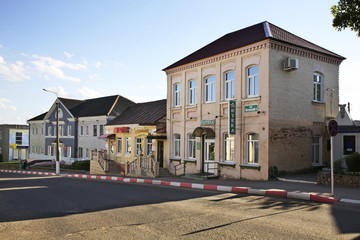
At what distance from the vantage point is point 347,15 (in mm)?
14211

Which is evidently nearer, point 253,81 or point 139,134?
point 253,81

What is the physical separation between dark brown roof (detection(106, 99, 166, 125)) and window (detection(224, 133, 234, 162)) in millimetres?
7522

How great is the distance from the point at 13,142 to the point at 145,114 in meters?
44.9

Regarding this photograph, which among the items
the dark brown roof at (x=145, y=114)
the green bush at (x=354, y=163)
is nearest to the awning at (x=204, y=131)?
the dark brown roof at (x=145, y=114)

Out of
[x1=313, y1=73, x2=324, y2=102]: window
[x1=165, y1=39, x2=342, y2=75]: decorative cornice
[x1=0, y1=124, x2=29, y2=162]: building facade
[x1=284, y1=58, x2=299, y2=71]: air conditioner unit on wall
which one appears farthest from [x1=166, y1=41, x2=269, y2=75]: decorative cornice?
[x1=0, y1=124, x2=29, y2=162]: building facade

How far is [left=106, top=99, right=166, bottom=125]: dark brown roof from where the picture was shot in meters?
26.8

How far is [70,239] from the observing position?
704 cm

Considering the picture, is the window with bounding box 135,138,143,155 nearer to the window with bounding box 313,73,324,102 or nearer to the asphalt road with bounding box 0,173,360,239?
the window with bounding box 313,73,324,102

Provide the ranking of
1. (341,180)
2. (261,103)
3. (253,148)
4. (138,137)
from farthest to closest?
(138,137) < (253,148) < (261,103) < (341,180)

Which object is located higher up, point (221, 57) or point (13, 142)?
point (221, 57)

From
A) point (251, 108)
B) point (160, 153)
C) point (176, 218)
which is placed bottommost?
point (176, 218)

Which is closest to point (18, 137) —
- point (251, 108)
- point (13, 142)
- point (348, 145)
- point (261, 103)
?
point (13, 142)

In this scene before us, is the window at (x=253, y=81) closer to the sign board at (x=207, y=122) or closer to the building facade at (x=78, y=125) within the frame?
the sign board at (x=207, y=122)

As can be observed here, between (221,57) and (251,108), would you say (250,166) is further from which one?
(221,57)
